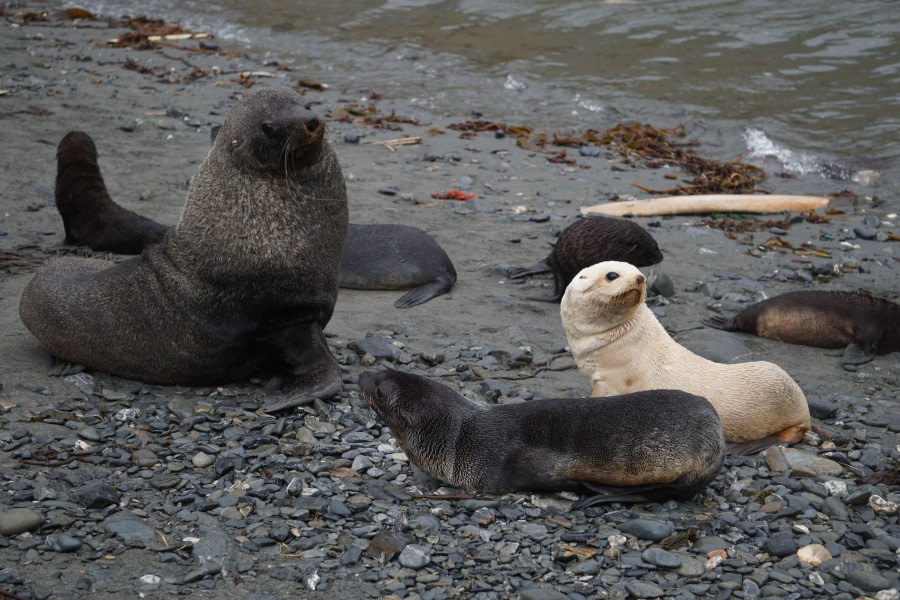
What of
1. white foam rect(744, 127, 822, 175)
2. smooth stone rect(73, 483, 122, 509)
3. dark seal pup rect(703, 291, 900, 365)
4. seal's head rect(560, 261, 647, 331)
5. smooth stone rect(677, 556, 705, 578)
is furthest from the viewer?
white foam rect(744, 127, 822, 175)

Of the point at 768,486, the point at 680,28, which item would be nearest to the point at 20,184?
the point at 768,486

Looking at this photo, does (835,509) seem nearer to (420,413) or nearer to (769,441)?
(769,441)

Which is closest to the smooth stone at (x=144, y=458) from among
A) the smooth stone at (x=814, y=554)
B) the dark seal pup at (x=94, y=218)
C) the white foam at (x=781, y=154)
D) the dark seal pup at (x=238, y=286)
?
the dark seal pup at (x=238, y=286)

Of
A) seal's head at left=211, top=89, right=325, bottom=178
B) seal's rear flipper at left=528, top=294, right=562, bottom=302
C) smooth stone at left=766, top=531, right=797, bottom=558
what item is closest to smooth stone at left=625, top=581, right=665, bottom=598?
smooth stone at left=766, top=531, right=797, bottom=558

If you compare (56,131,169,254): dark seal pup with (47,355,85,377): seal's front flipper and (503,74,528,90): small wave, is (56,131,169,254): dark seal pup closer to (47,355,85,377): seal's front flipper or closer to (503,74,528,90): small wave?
(47,355,85,377): seal's front flipper

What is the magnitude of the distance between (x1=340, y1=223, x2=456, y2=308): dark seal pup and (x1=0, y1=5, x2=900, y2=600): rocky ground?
126 mm

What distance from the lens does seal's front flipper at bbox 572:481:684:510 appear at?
4.23 metres

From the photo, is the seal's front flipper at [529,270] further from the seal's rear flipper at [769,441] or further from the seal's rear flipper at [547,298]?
the seal's rear flipper at [769,441]

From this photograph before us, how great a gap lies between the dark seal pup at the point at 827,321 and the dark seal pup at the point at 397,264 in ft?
6.35

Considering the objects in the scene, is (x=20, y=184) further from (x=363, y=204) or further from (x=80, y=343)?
(x=80, y=343)

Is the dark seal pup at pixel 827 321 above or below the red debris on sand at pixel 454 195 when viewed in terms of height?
below

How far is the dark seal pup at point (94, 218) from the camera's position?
7598mm

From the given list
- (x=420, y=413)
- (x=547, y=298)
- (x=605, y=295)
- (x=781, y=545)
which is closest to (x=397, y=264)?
(x=547, y=298)

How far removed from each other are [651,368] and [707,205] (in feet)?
14.6
